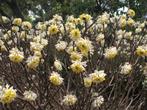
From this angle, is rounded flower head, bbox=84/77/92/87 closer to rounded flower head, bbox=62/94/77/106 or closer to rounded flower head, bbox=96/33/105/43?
rounded flower head, bbox=62/94/77/106

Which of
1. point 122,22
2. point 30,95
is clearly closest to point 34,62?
point 30,95

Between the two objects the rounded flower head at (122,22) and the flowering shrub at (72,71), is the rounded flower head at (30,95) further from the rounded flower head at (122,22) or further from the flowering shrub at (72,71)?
the rounded flower head at (122,22)

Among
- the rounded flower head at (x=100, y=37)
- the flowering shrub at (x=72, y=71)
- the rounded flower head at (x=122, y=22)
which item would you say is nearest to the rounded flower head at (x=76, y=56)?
the flowering shrub at (x=72, y=71)

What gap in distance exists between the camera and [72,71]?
4367 mm

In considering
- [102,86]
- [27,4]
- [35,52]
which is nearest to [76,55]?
[35,52]

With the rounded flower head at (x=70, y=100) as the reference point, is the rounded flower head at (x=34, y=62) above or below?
above

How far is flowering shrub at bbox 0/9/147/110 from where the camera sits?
404cm

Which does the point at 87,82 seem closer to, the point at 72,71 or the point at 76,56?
the point at 76,56

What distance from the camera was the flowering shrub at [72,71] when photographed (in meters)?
4.04

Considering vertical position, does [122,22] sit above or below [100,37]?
above

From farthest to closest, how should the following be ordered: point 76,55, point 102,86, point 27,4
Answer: point 27,4 → point 102,86 → point 76,55

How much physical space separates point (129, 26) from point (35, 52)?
189 cm

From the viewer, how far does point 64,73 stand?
5.18 metres

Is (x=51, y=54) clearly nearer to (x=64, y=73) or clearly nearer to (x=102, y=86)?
(x=64, y=73)
